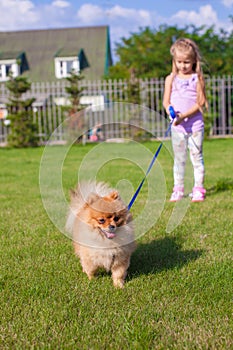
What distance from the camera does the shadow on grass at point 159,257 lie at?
11.4ft

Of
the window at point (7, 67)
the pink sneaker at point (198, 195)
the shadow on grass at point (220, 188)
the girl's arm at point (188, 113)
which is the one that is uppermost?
the window at point (7, 67)

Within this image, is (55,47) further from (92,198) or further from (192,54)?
(92,198)

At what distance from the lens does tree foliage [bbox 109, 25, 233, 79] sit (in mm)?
24750

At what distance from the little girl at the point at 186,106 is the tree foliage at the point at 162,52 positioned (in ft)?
60.9

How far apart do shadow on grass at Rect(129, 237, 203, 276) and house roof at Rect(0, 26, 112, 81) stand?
2748cm

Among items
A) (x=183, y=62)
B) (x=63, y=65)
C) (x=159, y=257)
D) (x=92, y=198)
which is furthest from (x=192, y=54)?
(x=63, y=65)

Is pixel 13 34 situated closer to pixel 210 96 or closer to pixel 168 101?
pixel 210 96

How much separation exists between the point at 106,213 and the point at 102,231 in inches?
5.9

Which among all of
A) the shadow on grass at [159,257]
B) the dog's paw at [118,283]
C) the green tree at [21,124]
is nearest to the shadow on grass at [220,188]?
the shadow on grass at [159,257]

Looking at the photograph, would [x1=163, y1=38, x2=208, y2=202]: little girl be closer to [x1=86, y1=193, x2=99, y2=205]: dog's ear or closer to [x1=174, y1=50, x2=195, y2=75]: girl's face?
[x1=174, y1=50, x2=195, y2=75]: girl's face

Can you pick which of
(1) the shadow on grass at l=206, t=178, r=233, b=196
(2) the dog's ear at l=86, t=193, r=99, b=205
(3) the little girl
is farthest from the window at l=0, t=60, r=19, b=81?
(2) the dog's ear at l=86, t=193, r=99, b=205

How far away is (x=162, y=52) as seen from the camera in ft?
88.4

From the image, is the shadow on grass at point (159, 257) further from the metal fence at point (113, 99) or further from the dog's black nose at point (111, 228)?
the metal fence at point (113, 99)

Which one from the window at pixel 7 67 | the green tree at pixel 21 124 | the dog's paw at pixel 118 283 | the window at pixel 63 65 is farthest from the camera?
the window at pixel 63 65
